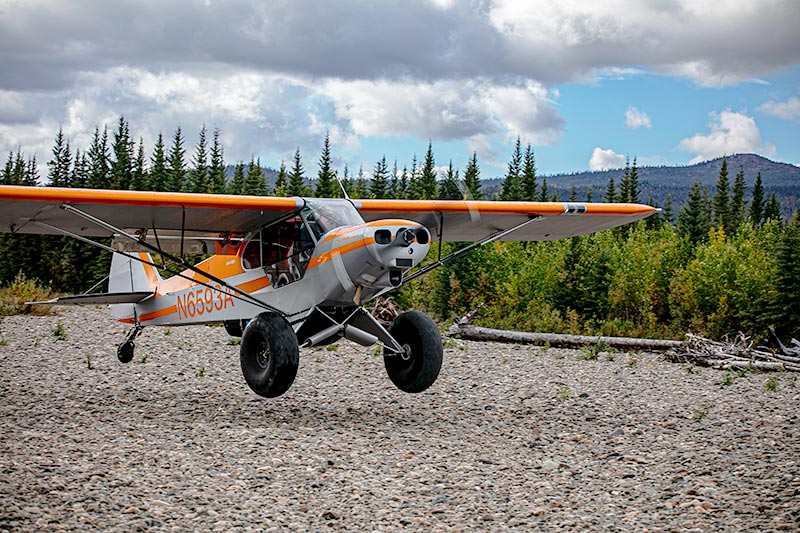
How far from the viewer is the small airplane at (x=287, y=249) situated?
30.0 ft

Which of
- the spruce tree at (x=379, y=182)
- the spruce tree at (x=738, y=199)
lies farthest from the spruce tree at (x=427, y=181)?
the spruce tree at (x=738, y=199)

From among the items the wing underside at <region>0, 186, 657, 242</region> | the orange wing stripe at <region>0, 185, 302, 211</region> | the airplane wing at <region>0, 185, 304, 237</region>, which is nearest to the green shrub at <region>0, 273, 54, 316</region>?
the wing underside at <region>0, 186, 657, 242</region>

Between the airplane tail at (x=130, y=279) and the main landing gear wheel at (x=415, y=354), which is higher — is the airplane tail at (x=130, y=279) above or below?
above

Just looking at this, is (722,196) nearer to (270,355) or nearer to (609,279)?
(609,279)

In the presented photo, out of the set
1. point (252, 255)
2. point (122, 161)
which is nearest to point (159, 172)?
point (122, 161)

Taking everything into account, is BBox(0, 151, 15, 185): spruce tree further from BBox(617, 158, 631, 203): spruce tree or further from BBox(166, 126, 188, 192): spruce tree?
BBox(617, 158, 631, 203): spruce tree

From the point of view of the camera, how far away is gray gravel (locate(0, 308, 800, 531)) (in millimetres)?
5871

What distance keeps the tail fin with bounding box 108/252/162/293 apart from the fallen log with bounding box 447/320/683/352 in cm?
856

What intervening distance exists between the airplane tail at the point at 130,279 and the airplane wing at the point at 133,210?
2.69 m

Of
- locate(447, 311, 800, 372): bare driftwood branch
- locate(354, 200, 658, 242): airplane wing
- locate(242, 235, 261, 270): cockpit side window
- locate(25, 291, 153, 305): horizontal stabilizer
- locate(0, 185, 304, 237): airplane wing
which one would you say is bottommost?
locate(447, 311, 800, 372): bare driftwood branch

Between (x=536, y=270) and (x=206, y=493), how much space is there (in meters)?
28.7

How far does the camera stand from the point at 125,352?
13.3 meters

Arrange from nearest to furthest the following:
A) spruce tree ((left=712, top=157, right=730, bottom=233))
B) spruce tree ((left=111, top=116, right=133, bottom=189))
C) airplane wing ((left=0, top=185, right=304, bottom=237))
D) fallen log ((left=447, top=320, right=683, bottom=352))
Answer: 1. airplane wing ((left=0, top=185, right=304, bottom=237))
2. fallen log ((left=447, top=320, right=683, bottom=352))
3. spruce tree ((left=111, top=116, right=133, bottom=189))
4. spruce tree ((left=712, top=157, right=730, bottom=233))

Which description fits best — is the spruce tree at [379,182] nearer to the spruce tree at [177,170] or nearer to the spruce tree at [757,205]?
the spruce tree at [177,170]
